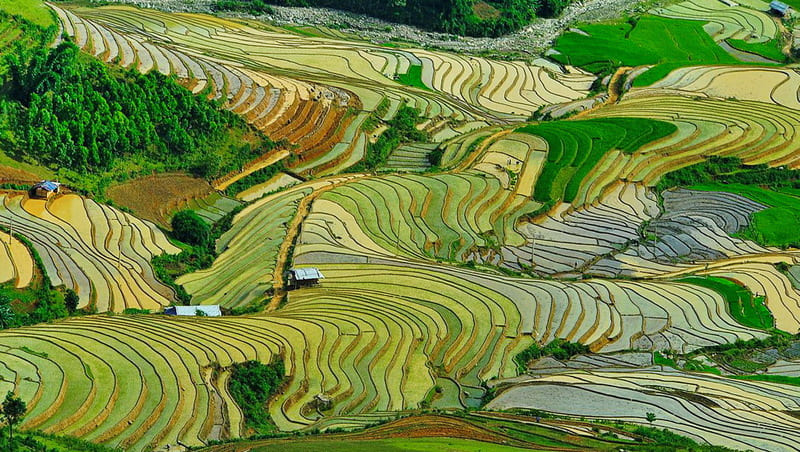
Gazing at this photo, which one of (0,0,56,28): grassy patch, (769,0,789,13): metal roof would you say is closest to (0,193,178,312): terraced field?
(0,0,56,28): grassy patch

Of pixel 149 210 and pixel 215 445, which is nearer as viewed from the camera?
pixel 215 445

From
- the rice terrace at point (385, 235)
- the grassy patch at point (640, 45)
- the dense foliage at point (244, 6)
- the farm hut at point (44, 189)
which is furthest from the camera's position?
the dense foliage at point (244, 6)

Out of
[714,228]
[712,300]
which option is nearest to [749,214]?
[714,228]

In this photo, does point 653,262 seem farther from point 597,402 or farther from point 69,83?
point 69,83

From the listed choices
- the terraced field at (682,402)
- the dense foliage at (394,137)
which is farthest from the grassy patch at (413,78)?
the terraced field at (682,402)

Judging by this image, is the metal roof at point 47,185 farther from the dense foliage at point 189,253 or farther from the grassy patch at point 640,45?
the grassy patch at point 640,45

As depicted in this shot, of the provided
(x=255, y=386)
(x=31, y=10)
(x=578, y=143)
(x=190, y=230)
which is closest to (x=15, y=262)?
(x=190, y=230)

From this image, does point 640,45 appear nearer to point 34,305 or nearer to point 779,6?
point 779,6
